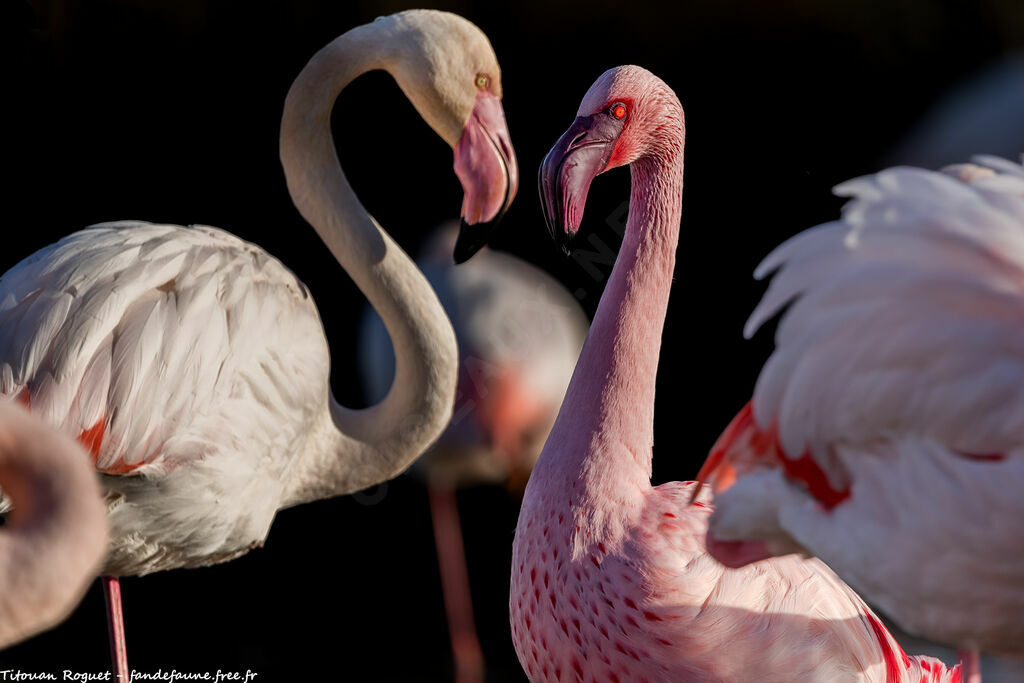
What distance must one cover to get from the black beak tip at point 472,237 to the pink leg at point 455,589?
66.5 inches

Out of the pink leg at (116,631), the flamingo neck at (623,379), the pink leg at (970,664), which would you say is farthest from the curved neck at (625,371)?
the pink leg at (116,631)

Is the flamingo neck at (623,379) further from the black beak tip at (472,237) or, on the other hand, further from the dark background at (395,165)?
the dark background at (395,165)

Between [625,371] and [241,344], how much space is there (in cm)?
83

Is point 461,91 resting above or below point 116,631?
above

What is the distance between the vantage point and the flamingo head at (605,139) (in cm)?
171

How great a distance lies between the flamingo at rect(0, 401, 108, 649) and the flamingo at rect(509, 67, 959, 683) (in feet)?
2.46

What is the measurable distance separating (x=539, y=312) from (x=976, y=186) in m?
2.51

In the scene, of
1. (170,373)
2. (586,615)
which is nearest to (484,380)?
(170,373)

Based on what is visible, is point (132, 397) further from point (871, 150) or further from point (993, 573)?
point (871, 150)

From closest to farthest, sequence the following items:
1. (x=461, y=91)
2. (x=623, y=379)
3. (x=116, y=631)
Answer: (x=623, y=379), (x=116, y=631), (x=461, y=91)

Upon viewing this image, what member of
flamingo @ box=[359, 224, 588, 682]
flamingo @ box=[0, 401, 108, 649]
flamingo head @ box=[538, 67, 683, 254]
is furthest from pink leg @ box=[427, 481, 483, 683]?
flamingo @ box=[0, 401, 108, 649]

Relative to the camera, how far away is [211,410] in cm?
212

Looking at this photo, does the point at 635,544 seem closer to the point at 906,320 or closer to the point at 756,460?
the point at 756,460

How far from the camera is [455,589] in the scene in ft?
12.8
